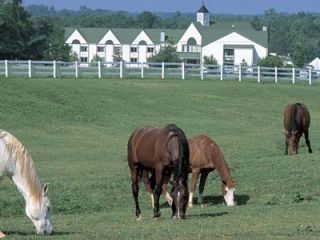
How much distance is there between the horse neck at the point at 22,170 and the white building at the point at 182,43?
4375 inches

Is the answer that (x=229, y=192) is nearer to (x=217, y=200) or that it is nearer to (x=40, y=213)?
(x=217, y=200)

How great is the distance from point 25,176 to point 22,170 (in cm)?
9

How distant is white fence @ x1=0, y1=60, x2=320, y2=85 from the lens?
5094cm

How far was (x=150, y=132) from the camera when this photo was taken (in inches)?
658

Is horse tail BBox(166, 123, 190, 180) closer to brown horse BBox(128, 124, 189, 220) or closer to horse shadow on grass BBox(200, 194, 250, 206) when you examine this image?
brown horse BBox(128, 124, 189, 220)

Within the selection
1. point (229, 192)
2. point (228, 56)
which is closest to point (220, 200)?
point (229, 192)

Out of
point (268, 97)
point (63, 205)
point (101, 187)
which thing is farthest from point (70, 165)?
point (268, 97)

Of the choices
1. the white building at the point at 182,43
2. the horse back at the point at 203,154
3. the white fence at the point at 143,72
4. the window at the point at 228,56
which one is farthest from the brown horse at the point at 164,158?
the window at the point at 228,56

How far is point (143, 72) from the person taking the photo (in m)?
55.2

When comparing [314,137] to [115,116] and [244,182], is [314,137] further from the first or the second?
[244,182]

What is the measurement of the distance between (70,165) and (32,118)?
10.8 metres

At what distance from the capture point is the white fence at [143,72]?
50938mm

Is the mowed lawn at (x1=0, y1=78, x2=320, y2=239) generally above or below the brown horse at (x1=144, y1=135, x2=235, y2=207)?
below

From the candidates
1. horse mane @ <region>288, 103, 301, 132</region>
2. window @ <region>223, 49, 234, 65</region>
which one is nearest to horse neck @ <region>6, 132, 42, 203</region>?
horse mane @ <region>288, 103, 301, 132</region>
